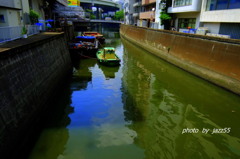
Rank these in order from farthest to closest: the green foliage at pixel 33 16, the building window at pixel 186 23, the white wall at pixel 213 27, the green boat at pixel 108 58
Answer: the building window at pixel 186 23
the white wall at pixel 213 27
the green foliage at pixel 33 16
the green boat at pixel 108 58

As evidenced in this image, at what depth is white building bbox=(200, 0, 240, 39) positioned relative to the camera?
57.7ft

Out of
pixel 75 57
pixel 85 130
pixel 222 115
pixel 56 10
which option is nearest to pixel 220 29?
pixel 222 115

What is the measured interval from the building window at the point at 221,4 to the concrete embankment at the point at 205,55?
4432mm

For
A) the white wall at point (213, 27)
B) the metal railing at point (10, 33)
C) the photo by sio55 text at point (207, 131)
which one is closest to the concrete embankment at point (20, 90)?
the metal railing at point (10, 33)

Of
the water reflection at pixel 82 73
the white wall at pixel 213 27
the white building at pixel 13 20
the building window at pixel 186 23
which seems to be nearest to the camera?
the white building at pixel 13 20

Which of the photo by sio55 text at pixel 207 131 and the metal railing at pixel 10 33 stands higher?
the metal railing at pixel 10 33

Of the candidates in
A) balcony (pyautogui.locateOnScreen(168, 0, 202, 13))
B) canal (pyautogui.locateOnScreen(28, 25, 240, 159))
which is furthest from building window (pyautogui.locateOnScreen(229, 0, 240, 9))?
canal (pyautogui.locateOnScreen(28, 25, 240, 159))

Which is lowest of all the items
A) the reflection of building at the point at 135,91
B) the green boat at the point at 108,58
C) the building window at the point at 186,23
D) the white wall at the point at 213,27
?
the reflection of building at the point at 135,91

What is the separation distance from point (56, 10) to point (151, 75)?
112 feet

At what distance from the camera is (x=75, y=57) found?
23.5 m

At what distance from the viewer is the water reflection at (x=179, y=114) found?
761 cm

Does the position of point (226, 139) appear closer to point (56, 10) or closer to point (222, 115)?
point (222, 115)

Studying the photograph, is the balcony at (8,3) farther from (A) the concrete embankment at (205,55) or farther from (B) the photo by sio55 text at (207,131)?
(A) the concrete embankment at (205,55)

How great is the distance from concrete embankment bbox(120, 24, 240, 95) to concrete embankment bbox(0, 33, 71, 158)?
42.1ft
